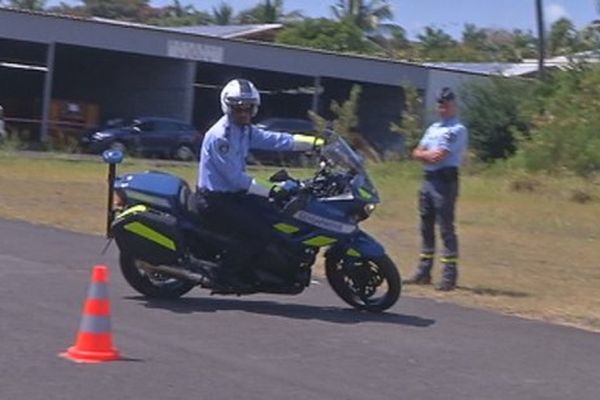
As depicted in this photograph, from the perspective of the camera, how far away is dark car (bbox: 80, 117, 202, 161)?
172 feet

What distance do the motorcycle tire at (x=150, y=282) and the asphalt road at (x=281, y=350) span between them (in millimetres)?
109

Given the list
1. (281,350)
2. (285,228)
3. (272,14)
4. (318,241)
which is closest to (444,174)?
(318,241)

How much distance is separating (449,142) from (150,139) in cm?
3897

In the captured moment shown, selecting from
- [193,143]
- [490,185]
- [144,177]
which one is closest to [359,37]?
[193,143]

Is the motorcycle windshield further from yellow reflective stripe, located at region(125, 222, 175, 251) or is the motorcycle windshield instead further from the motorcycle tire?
the motorcycle tire

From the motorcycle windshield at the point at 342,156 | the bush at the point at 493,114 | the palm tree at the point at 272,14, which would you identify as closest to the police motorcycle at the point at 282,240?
the motorcycle windshield at the point at 342,156

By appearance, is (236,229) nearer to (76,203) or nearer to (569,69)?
(76,203)

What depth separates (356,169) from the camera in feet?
41.1

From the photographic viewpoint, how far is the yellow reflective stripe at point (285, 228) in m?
12.3

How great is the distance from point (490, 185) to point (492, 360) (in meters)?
25.8

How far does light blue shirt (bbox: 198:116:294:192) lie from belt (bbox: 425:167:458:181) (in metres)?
2.25

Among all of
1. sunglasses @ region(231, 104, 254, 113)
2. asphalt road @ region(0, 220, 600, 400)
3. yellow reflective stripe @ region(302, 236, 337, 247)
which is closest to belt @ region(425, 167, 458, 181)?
asphalt road @ region(0, 220, 600, 400)

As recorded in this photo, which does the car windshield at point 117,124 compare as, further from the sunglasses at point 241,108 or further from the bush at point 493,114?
the sunglasses at point 241,108

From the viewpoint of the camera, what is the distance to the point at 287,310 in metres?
12.5
